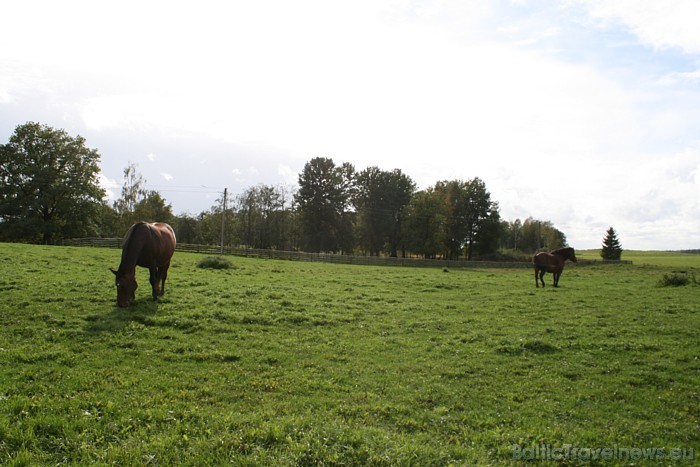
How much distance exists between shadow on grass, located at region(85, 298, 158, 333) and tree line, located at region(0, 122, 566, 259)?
37809 millimetres

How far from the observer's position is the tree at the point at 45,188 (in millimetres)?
41812

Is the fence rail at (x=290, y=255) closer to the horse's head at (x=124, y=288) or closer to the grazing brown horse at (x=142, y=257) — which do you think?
the grazing brown horse at (x=142, y=257)

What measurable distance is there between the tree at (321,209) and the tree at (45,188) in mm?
27449

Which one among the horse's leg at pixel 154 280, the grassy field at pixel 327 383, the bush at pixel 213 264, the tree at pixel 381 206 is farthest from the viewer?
the tree at pixel 381 206

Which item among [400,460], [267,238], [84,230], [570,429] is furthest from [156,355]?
[267,238]

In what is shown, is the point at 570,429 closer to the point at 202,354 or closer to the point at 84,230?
the point at 202,354

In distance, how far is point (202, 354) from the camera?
28.1 feet

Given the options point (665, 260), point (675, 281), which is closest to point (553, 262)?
point (675, 281)

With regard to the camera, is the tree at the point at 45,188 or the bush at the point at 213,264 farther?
the tree at the point at 45,188

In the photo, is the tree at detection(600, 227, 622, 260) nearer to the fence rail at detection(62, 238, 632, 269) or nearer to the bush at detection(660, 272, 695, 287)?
the fence rail at detection(62, 238, 632, 269)

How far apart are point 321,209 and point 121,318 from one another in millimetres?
52461

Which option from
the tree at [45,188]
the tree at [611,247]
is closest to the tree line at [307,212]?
the tree at [45,188]

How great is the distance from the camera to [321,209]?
62.8 m

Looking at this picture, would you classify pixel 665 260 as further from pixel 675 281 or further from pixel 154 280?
pixel 154 280
